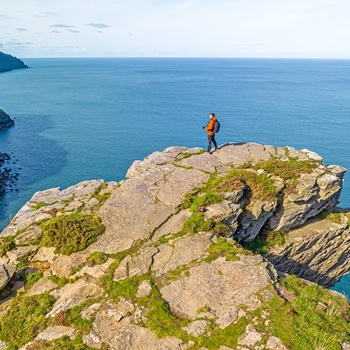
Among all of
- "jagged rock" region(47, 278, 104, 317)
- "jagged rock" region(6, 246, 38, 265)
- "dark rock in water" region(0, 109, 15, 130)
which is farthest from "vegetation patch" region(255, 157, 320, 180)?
"dark rock in water" region(0, 109, 15, 130)

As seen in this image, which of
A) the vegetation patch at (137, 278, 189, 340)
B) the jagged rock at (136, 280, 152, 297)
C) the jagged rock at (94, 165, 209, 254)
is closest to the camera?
the vegetation patch at (137, 278, 189, 340)

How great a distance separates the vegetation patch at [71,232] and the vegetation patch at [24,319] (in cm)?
305

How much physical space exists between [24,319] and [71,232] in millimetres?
5386

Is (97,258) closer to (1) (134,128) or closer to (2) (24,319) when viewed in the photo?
(2) (24,319)

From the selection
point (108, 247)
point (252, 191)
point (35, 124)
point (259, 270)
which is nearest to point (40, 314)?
point (108, 247)

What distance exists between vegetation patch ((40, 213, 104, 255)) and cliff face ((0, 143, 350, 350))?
0.26 ft

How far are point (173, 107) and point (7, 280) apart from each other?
112 meters

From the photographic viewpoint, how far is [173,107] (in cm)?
12350

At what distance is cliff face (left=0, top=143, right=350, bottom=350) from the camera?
1306cm

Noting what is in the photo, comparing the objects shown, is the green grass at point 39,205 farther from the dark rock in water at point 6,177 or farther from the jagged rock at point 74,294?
the dark rock in water at point 6,177

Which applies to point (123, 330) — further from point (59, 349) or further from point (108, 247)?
point (108, 247)

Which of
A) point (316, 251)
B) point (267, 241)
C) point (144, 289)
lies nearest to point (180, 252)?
point (144, 289)

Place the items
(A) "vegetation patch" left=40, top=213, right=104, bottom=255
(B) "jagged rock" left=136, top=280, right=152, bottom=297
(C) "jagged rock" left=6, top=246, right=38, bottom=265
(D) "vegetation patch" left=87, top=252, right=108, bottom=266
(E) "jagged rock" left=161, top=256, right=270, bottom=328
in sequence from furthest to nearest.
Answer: (C) "jagged rock" left=6, top=246, right=38, bottom=265 → (A) "vegetation patch" left=40, top=213, right=104, bottom=255 → (D) "vegetation patch" left=87, top=252, right=108, bottom=266 → (B) "jagged rock" left=136, top=280, right=152, bottom=297 → (E) "jagged rock" left=161, top=256, right=270, bottom=328

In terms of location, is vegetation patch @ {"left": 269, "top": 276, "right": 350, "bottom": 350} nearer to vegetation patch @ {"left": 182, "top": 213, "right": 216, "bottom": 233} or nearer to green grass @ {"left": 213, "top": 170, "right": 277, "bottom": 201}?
vegetation patch @ {"left": 182, "top": 213, "right": 216, "bottom": 233}
